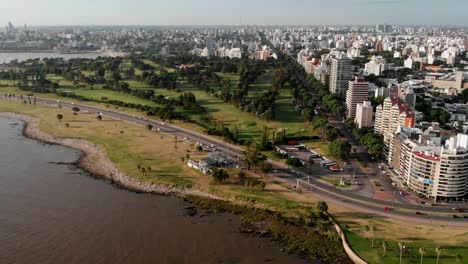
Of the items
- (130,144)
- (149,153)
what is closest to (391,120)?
(149,153)

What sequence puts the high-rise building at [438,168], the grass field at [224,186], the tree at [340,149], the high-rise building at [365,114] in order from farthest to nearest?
the high-rise building at [365,114] < the tree at [340,149] < the high-rise building at [438,168] < the grass field at [224,186]

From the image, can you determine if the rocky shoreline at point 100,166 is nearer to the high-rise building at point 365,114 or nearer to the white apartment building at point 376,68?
the high-rise building at point 365,114

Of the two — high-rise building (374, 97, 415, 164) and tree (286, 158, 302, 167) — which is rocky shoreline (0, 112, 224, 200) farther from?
high-rise building (374, 97, 415, 164)

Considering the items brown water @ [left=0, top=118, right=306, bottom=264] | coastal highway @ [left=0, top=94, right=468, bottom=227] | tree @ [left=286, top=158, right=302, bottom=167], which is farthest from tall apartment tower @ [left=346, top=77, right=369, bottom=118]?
brown water @ [left=0, top=118, right=306, bottom=264]

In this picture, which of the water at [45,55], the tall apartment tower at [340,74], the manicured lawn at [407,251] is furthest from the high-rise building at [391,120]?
the water at [45,55]

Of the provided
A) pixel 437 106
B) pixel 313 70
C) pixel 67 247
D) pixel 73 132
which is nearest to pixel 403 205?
pixel 67 247

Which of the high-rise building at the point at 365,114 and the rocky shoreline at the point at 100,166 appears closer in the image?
the rocky shoreline at the point at 100,166

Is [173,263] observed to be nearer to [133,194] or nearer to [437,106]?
[133,194]

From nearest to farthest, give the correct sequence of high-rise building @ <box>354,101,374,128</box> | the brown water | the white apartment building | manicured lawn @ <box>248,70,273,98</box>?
the brown water, high-rise building @ <box>354,101,374,128</box>, manicured lawn @ <box>248,70,273,98</box>, the white apartment building
